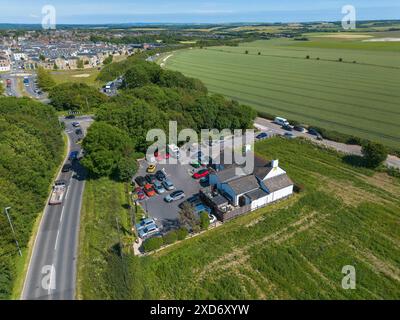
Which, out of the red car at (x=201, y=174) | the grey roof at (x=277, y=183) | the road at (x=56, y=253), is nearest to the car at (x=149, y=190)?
the red car at (x=201, y=174)

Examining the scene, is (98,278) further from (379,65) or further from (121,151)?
(379,65)

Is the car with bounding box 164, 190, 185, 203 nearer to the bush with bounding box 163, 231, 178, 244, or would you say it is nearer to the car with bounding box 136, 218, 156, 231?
the car with bounding box 136, 218, 156, 231

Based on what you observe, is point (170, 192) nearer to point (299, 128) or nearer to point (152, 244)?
point (152, 244)

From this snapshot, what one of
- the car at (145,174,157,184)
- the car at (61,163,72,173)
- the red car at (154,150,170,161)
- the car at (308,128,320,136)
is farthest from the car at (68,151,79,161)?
the car at (308,128,320,136)

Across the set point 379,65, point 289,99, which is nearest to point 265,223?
point 289,99

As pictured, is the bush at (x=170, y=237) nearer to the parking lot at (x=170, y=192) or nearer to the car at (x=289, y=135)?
the parking lot at (x=170, y=192)
